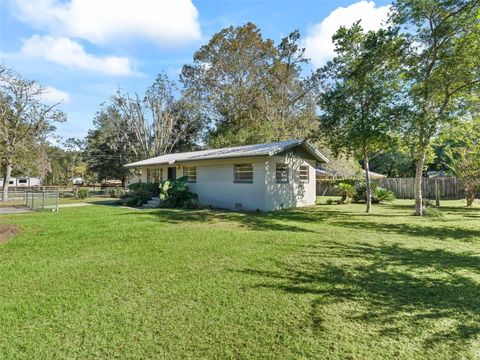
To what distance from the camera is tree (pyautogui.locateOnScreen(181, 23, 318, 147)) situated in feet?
92.9

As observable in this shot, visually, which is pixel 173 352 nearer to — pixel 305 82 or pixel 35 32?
pixel 35 32

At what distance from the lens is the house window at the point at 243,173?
1459cm

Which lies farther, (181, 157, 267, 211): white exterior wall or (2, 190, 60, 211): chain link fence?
(2, 190, 60, 211): chain link fence

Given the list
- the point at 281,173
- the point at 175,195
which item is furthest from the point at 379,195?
the point at 175,195

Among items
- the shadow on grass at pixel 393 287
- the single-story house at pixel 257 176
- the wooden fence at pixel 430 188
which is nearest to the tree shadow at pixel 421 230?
the shadow on grass at pixel 393 287

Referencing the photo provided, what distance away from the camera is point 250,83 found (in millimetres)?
30188

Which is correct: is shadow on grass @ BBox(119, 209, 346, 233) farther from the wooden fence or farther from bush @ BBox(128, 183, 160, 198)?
the wooden fence

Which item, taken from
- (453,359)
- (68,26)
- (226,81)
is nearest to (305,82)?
(226,81)

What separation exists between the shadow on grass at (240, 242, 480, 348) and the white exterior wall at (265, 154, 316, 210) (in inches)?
301

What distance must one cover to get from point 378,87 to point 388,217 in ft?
18.2

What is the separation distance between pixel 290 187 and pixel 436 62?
8.26 metres

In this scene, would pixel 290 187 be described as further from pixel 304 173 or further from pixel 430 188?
pixel 430 188

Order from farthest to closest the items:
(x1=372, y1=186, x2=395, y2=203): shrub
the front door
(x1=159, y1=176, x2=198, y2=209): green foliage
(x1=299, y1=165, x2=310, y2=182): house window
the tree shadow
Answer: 1. the front door
2. (x1=372, y1=186, x2=395, y2=203): shrub
3. (x1=299, y1=165, x2=310, y2=182): house window
4. (x1=159, y1=176, x2=198, y2=209): green foliage
5. the tree shadow

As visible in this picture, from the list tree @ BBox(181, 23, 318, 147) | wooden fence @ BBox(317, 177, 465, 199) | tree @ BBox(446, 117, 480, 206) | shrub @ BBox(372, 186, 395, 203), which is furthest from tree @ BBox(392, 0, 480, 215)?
tree @ BBox(181, 23, 318, 147)
